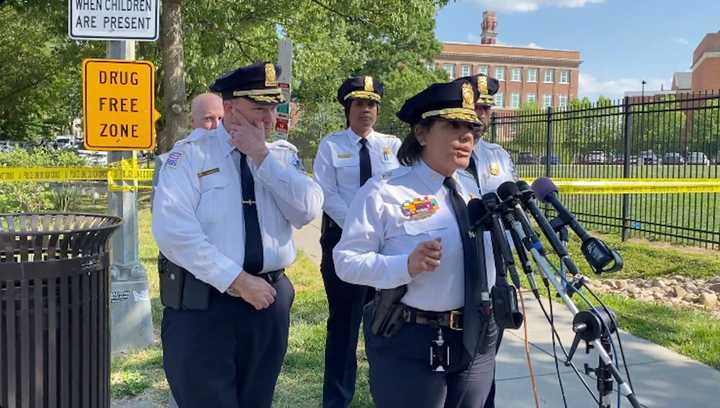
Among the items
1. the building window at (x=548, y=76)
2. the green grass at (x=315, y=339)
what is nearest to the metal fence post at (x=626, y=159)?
the green grass at (x=315, y=339)

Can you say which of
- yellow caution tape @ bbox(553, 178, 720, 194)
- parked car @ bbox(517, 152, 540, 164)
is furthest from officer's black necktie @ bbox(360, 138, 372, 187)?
parked car @ bbox(517, 152, 540, 164)

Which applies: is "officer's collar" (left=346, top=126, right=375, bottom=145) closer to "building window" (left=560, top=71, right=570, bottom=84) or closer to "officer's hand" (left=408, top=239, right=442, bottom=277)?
"officer's hand" (left=408, top=239, right=442, bottom=277)

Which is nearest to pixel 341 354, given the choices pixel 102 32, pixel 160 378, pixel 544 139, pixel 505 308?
pixel 160 378

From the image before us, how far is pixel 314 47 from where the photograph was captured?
16.4m

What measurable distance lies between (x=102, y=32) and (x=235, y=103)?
2.68 metres

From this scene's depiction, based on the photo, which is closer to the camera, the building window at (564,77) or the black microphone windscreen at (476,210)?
the black microphone windscreen at (476,210)

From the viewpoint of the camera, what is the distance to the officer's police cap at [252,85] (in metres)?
2.60

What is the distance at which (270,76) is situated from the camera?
265 cm

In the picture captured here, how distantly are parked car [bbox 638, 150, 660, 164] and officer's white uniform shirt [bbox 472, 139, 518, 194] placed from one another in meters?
9.10

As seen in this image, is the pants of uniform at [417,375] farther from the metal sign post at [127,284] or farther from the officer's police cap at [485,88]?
the metal sign post at [127,284]

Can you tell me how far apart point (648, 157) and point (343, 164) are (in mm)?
9374

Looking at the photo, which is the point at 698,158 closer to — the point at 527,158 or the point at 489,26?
the point at 527,158

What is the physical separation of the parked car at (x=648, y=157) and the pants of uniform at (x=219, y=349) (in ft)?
34.7

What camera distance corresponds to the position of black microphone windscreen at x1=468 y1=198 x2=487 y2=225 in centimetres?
222
